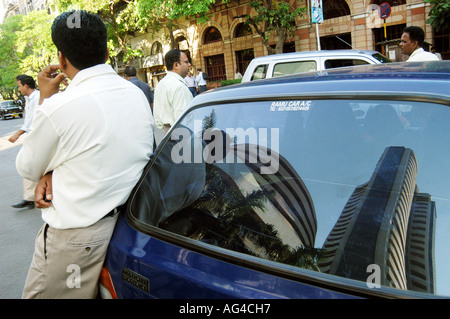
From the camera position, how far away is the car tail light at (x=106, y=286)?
5.52 ft

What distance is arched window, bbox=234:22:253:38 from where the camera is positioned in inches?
867

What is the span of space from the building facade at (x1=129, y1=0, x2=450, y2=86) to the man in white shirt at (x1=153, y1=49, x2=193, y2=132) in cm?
694

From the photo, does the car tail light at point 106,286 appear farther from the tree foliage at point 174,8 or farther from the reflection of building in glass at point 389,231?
the tree foliage at point 174,8

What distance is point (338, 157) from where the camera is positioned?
1.39 m

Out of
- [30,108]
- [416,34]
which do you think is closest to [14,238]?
[30,108]

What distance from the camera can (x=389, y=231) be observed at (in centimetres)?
119

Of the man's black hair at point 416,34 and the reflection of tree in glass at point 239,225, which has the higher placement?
the man's black hair at point 416,34

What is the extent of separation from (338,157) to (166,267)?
76cm

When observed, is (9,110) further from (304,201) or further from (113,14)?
(304,201)

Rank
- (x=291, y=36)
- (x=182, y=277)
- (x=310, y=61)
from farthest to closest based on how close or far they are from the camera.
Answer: (x=291, y=36) < (x=310, y=61) < (x=182, y=277)

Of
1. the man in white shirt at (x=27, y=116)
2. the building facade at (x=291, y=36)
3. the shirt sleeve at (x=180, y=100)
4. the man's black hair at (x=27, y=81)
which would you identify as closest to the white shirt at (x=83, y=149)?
the shirt sleeve at (x=180, y=100)

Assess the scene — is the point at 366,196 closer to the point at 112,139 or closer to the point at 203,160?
the point at 203,160

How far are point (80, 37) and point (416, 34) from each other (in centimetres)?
475
